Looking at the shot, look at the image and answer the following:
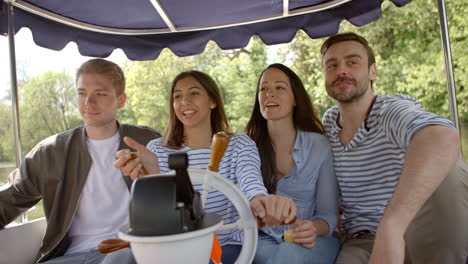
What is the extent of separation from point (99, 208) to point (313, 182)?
1.20 metres

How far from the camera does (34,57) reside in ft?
57.4

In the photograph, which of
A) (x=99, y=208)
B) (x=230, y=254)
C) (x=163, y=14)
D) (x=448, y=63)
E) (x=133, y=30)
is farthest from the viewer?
(x=133, y=30)

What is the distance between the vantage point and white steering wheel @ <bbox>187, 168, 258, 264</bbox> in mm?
913

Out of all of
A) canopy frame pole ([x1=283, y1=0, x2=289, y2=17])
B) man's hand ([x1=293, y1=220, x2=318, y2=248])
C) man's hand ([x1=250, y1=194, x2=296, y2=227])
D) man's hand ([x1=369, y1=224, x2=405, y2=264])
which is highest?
canopy frame pole ([x1=283, y1=0, x2=289, y2=17])

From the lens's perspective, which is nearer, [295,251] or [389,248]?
[389,248]

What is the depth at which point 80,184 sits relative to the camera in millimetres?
2137

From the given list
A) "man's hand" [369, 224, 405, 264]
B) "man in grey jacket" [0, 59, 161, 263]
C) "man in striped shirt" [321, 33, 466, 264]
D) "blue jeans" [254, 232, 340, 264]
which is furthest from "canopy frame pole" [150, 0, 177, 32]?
"man's hand" [369, 224, 405, 264]

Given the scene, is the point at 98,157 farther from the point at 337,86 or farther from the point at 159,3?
the point at 337,86

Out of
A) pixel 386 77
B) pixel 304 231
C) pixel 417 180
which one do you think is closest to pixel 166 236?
pixel 417 180

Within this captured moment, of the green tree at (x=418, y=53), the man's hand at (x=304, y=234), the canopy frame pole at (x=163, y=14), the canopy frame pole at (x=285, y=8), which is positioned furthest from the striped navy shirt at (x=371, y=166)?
the green tree at (x=418, y=53)

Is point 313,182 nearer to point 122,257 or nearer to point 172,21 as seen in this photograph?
point 122,257

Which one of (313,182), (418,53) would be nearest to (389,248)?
(313,182)

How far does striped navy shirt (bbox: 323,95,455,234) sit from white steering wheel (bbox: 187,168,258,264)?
3.50 ft

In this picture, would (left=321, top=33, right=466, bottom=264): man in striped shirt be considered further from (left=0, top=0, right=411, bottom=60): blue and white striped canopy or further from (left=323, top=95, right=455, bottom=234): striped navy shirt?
(left=0, top=0, right=411, bottom=60): blue and white striped canopy
